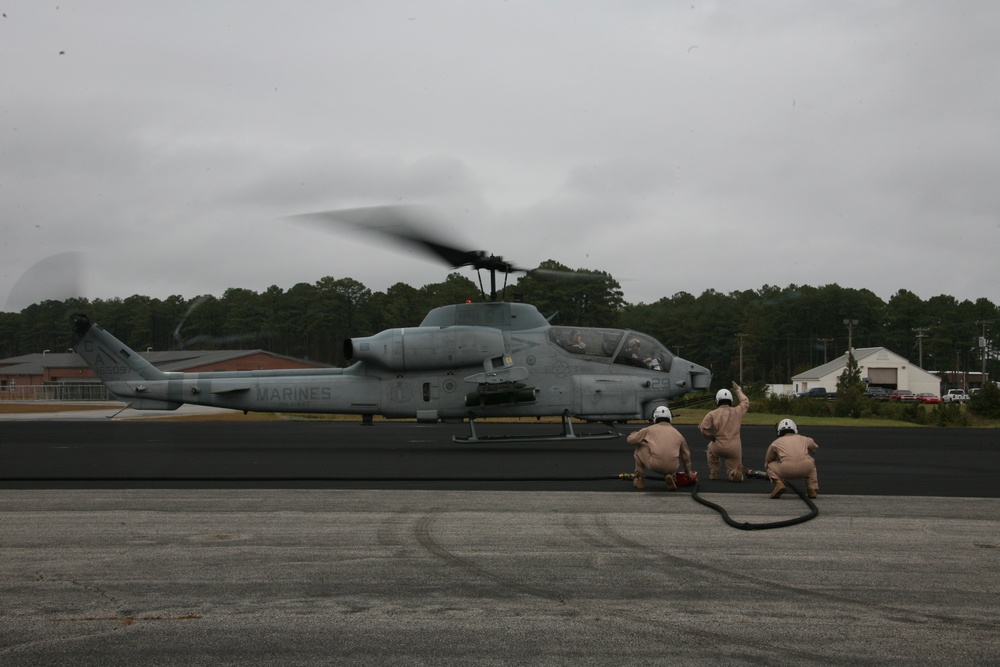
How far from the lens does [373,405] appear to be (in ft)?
64.2

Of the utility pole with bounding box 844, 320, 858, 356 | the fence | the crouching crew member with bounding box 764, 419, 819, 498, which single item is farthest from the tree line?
the fence

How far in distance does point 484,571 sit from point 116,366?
1652 centimetres

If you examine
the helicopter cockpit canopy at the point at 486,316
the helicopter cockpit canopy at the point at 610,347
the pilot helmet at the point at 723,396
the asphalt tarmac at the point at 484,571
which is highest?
the helicopter cockpit canopy at the point at 486,316

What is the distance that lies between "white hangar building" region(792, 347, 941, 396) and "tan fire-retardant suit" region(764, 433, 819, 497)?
28.1 meters

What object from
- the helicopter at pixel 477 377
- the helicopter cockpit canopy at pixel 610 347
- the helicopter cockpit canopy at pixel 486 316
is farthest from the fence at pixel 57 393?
the helicopter cockpit canopy at pixel 610 347

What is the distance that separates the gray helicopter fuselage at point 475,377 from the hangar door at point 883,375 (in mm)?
27891

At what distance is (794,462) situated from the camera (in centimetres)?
1066

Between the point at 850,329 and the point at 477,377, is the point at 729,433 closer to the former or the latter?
the point at 477,377

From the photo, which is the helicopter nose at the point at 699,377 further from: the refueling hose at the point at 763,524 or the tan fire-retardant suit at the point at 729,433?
the refueling hose at the point at 763,524

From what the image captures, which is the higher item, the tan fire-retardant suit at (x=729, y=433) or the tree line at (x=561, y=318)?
the tree line at (x=561, y=318)

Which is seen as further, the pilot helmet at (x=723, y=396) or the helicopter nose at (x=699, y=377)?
the helicopter nose at (x=699, y=377)

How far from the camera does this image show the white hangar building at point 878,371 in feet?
131

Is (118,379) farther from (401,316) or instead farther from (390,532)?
(390,532)

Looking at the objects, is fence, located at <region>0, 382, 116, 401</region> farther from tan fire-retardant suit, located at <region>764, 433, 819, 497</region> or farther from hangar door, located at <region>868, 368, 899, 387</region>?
tan fire-retardant suit, located at <region>764, 433, 819, 497</region>
